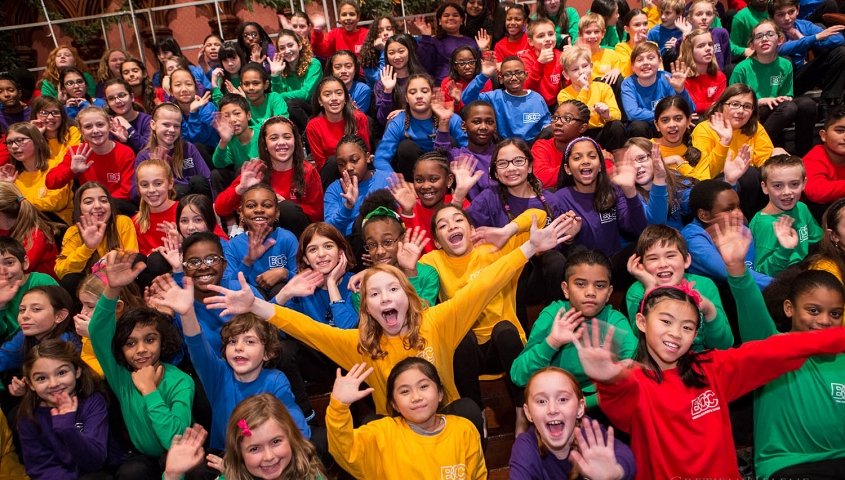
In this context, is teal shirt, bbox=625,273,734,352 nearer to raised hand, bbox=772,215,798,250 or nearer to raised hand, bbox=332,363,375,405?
raised hand, bbox=772,215,798,250

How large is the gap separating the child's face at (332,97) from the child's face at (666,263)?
2307mm

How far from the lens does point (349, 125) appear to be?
4.47 m

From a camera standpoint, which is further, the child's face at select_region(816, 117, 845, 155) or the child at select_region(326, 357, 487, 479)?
the child's face at select_region(816, 117, 845, 155)

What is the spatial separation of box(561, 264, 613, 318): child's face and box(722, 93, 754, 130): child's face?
1.77m

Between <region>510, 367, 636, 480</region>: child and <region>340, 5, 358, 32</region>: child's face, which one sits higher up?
<region>340, 5, 358, 32</region>: child's face

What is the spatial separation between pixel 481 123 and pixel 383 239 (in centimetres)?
121

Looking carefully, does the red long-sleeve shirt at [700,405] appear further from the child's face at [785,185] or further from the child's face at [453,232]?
the child's face at [785,185]

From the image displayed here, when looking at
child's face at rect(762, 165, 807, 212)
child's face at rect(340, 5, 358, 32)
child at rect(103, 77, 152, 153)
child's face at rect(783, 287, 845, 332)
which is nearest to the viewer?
child's face at rect(783, 287, 845, 332)

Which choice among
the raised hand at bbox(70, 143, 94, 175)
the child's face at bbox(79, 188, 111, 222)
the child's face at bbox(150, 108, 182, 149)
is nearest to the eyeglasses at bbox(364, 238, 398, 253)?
the child's face at bbox(79, 188, 111, 222)

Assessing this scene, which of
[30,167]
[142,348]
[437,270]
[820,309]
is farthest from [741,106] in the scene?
[30,167]

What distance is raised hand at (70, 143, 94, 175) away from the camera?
159 inches

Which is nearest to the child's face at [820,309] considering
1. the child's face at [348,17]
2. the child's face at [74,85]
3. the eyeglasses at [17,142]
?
the eyeglasses at [17,142]

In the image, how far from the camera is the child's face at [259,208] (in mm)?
3416

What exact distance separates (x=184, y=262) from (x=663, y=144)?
2640 millimetres
